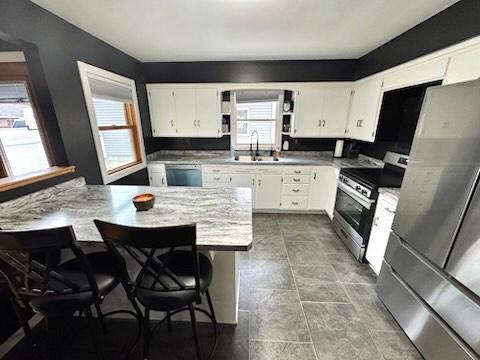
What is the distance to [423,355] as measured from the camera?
1.33 m

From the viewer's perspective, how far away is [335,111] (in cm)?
330

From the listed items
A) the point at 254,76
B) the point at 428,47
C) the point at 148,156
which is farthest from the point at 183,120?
the point at 428,47

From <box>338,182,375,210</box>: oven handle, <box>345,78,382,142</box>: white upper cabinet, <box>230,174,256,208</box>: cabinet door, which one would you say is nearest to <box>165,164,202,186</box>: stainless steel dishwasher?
<box>230,174,256,208</box>: cabinet door

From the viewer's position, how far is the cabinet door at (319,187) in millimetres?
3217

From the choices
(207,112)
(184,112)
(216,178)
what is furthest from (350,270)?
(184,112)

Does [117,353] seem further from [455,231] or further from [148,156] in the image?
[148,156]

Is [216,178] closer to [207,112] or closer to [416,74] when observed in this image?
[207,112]

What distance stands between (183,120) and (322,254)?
2.95 meters

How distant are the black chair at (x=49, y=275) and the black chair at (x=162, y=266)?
0.48 ft

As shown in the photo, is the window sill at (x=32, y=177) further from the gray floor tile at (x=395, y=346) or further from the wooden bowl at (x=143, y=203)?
the gray floor tile at (x=395, y=346)

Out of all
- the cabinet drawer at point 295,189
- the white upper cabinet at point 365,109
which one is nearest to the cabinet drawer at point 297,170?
the cabinet drawer at point 295,189

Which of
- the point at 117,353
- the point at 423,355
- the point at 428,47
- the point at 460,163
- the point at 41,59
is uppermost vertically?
the point at 428,47

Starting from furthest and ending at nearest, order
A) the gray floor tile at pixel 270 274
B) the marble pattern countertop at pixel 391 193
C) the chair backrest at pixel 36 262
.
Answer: the gray floor tile at pixel 270 274 → the marble pattern countertop at pixel 391 193 → the chair backrest at pixel 36 262

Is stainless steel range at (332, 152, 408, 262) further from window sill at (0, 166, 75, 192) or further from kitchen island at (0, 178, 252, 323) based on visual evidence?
window sill at (0, 166, 75, 192)
